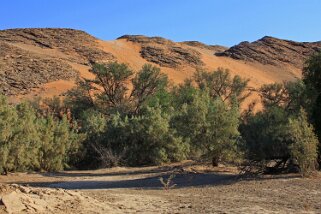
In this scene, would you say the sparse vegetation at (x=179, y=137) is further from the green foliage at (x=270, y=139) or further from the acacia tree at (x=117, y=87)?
the acacia tree at (x=117, y=87)

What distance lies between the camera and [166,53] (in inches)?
2963

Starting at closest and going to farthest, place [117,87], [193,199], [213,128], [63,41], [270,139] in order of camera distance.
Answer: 1. [193,199]
2. [270,139]
3. [213,128]
4. [117,87]
5. [63,41]

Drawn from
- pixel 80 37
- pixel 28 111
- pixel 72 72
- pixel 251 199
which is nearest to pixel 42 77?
pixel 72 72

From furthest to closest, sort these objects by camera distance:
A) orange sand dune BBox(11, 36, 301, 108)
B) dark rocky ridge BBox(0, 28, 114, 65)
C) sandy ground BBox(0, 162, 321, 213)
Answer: dark rocky ridge BBox(0, 28, 114, 65) < orange sand dune BBox(11, 36, 301, 108) < sandy ground BBox(0, 162, 321, 213)

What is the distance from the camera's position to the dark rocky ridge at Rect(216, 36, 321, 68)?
8206cm

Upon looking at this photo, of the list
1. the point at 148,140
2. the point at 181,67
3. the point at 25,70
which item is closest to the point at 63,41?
the point at 25,70

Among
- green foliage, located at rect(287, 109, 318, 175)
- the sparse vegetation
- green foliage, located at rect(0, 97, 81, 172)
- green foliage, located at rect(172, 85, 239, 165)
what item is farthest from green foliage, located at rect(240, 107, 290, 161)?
green foliage, located at rect(0, 97, 81, 172)

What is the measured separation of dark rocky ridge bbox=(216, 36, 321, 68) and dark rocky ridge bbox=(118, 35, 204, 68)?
35.3ft

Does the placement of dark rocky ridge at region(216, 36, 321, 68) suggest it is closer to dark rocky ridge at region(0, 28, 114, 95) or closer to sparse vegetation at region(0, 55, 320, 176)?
dark rocky ridge at region(0, 28, 114, 95)

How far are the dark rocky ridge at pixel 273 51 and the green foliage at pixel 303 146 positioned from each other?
6743 cm

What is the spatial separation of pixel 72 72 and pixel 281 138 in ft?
147

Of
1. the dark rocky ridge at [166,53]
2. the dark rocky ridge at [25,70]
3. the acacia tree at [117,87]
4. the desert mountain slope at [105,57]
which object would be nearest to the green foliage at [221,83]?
the acacia tree at [117,87]

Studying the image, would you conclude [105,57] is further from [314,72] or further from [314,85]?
[314,85]

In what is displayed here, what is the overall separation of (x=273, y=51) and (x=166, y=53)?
21946mm
